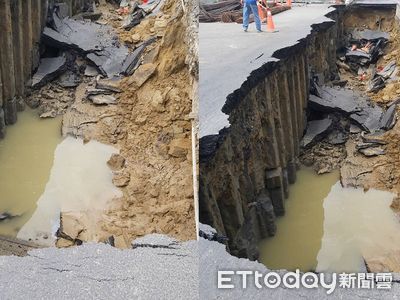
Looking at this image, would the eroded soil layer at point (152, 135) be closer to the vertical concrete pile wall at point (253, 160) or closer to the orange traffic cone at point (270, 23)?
the orange traffic cone at point (270, 23)

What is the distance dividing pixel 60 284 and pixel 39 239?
3107mm

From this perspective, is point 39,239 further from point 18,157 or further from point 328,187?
point 328,187

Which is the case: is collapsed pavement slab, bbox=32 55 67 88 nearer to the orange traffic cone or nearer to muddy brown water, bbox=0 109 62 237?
muddy brown water, bbox=0 109 62 237

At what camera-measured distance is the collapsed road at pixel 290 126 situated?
10.7ft

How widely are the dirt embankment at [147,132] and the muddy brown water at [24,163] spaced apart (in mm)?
382

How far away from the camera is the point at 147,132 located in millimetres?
8641

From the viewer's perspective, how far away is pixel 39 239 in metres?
6.64

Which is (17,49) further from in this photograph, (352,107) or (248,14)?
(352,107)

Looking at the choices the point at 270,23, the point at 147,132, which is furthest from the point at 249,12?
the point at 147,132

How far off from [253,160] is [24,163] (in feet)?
20.1

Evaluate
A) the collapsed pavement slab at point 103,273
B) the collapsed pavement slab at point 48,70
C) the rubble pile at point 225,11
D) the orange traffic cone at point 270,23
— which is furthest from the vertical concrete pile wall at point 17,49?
the collapsed pavement slab at point 103,273

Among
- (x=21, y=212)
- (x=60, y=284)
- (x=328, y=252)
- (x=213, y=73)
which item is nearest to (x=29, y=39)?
(x=21, y=212)

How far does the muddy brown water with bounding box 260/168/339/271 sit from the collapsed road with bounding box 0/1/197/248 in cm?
280

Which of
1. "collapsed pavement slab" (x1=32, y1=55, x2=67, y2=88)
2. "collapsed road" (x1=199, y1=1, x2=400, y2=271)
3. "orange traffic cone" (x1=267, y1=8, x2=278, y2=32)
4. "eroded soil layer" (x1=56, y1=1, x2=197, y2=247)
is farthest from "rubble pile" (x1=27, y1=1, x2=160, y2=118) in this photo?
"collapsed road" (x1=199, y1=1, x2=400, y2=271)
